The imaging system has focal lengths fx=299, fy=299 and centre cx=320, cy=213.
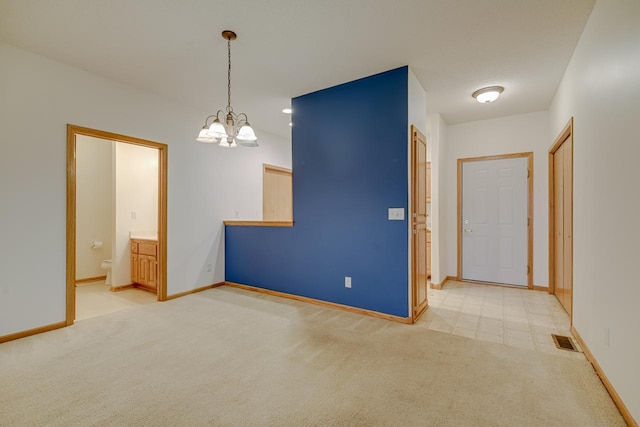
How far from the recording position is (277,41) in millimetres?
2625

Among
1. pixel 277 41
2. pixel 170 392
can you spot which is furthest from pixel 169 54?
pixel 170 392

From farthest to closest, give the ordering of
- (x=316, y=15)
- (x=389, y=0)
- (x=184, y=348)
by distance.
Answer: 1. (x=184, y=348)
2. (x=316, y=15)
3. (x=389, y=0)

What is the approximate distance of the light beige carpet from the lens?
1667 mm

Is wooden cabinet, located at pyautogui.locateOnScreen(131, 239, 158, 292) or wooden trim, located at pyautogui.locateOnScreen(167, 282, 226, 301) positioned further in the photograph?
wooden cabinet, located at pyautogui.locateOnScreen(131, 239, 158, 292)

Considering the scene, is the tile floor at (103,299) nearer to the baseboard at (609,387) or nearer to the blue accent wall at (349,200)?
the blue accent wall at (349,200)

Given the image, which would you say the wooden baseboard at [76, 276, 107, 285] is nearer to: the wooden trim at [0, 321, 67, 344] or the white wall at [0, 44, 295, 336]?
the white wall at [0, 44, 295, 336]

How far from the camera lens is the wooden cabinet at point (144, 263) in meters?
4.21

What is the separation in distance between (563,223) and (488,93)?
181 cm

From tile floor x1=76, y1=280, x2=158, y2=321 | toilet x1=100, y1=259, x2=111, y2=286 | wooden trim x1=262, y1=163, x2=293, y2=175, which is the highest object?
wooden trim x1=262, y1=163, x2=293, y2=175

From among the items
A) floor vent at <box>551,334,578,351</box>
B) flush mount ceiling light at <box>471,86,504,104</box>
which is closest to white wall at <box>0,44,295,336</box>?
flush mount ceiling light at <box>471,86,504,104</box>

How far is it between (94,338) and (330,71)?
11.3ft

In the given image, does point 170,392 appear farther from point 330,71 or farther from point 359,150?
point 330,71

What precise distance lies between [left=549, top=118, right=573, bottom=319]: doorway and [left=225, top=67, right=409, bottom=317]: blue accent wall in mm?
1683

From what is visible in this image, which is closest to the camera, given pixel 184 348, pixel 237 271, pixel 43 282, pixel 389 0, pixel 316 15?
pixel 389 0
